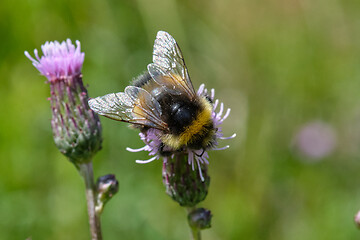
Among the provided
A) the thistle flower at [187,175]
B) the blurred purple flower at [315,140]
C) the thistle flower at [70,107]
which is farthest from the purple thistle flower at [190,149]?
the blurred purple flower at [315,140]

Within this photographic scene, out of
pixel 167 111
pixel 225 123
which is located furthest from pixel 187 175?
pixel 225 123

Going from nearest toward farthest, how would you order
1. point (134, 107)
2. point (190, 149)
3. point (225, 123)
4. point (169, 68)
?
point (134, 107) → point (190, 149) → point (169, 68) → point (225, 123)

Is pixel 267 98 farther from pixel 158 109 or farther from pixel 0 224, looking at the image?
pixel 158 109

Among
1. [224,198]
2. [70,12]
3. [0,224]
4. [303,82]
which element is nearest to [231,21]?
[303,82]

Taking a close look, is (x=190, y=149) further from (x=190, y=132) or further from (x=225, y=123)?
(x=225, y=123)

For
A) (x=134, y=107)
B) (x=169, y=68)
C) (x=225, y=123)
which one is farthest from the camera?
(x=225, y=123)

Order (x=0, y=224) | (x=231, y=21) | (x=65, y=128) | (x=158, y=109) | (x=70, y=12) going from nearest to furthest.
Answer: (x=158, y=109)
(x=65, y=128)
(x=0, y=224)
(x=70, y=12)
(x=231, y=21)

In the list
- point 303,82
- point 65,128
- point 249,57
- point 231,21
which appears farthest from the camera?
point 231,21
